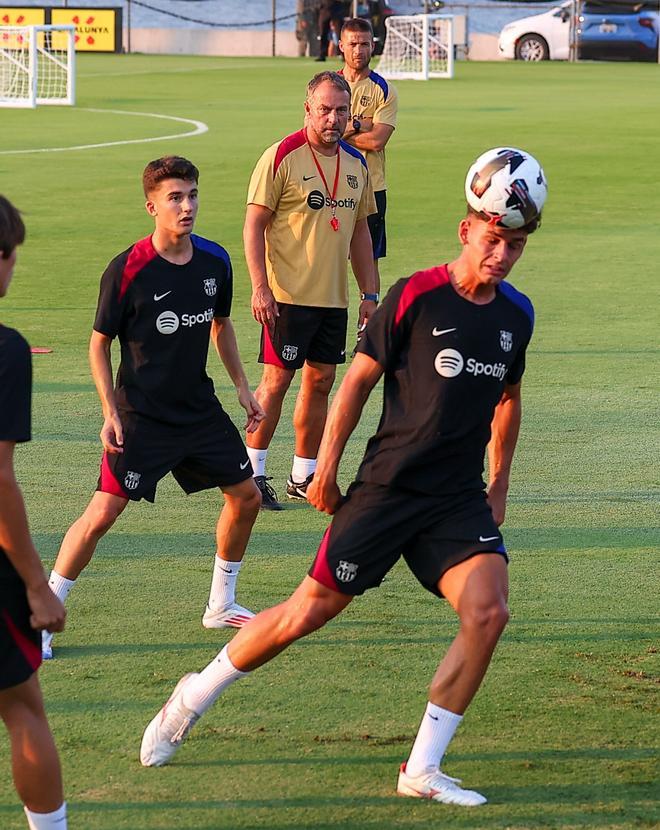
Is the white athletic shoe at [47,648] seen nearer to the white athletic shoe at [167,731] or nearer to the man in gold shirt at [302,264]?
the white athletic shoe at [167,731]

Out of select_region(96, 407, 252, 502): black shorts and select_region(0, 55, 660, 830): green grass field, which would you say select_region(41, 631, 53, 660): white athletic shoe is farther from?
select_region(96, 407, 252, 502): black shorts

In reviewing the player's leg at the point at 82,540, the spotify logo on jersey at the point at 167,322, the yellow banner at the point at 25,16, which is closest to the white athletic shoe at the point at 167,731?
the player's leg at the point at 82,540

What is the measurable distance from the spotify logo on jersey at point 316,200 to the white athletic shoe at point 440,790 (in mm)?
4343

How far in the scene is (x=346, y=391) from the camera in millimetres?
5125

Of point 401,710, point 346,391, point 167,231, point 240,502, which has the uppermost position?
point 167,231

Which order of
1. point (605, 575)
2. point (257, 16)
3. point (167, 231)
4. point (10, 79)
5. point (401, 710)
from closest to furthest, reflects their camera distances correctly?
point (401, 710)
point (167, 231)
point (605, 575)
point (10, 79)
point (257, 16)

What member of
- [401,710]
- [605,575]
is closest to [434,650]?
[401,710]

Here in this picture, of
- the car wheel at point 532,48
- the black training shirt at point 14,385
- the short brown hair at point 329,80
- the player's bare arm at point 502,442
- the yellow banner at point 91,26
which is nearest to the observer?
the black training shirt at point 14,385

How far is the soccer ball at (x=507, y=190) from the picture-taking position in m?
5.01

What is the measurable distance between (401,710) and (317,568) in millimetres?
994

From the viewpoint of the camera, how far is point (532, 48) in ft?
165

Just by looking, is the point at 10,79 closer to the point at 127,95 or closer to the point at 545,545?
the point at 127,95

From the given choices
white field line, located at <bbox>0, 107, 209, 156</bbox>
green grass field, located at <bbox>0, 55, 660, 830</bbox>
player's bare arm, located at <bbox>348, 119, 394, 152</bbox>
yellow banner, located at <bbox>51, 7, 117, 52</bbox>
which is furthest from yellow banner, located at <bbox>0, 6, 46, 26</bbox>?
player's bare arm, located at <bbox>348, 119, 394, 152</bbox>

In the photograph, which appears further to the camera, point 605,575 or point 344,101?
point 344,101
